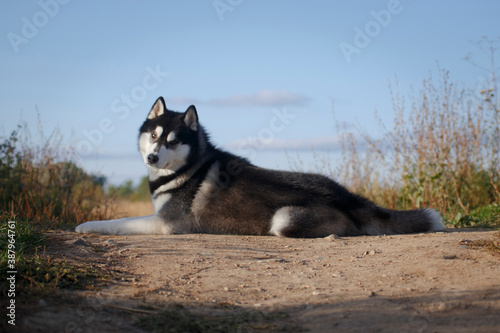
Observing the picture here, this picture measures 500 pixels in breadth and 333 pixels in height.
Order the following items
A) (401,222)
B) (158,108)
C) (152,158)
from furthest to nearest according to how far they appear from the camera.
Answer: (158,108), (401,222), (152,158)

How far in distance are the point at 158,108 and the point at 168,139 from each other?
0.67 meters

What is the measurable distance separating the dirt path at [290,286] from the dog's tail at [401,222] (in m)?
0.62

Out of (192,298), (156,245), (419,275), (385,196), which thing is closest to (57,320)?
(192,298)

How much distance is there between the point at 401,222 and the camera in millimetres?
6051

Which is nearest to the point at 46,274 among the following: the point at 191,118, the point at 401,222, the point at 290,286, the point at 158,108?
the point at 290,286

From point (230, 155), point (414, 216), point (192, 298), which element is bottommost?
point (192, 298)

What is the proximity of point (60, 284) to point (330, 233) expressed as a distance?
348cm

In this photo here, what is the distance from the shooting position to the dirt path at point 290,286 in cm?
296

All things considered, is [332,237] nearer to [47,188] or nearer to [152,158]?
[152,158]

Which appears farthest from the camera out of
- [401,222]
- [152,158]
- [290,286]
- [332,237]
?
[401,222]

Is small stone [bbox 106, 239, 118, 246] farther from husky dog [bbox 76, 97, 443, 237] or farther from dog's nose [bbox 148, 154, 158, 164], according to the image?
dog's nose [bbox 148, 154, 158, 164]

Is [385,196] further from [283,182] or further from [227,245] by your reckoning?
[227,245]

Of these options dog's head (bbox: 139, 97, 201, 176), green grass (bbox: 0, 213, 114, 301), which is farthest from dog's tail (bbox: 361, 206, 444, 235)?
green grass (bbox: 0, 213, 114, 301)

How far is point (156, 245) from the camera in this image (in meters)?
4.90
